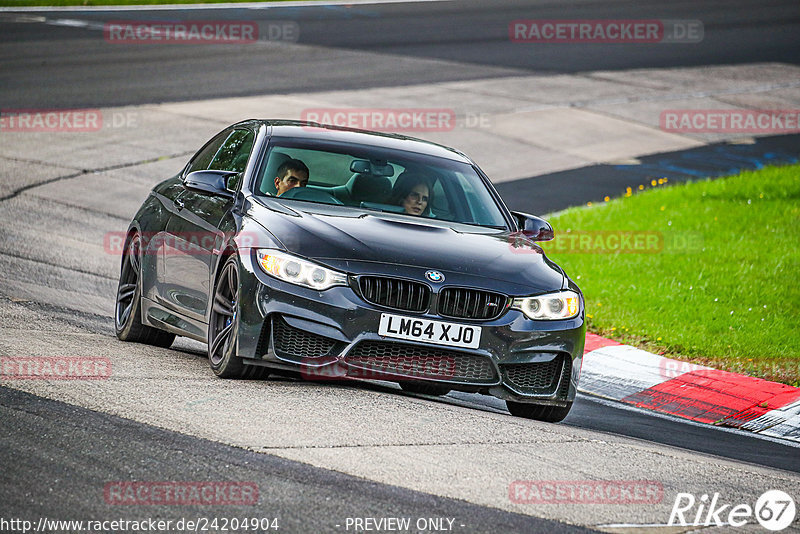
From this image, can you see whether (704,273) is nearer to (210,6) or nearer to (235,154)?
(235,154)

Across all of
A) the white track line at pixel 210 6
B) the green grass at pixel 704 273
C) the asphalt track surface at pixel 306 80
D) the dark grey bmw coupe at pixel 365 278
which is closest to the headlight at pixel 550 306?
the dark grey bmw coupe at pixel 365 278

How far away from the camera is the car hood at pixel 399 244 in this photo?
Result: 267 inches

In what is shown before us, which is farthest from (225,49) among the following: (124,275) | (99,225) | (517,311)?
(517,311)

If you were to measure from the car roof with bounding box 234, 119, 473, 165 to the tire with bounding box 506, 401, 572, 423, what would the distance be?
1974 millimetres

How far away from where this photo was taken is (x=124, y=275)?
29.7 ft

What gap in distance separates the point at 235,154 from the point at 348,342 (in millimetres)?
2343

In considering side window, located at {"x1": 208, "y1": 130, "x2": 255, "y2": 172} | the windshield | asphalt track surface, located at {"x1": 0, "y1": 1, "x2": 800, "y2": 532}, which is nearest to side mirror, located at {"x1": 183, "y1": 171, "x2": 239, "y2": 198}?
the windshield

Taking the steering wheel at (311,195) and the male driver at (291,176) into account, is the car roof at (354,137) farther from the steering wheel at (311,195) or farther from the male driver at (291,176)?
the steering wheel at (311,195)

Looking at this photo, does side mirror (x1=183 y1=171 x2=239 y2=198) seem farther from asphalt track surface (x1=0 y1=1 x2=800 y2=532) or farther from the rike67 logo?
the rike67 logo

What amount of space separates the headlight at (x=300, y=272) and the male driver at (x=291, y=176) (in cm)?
115

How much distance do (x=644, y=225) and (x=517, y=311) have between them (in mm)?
8206

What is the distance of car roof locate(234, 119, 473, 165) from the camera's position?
827 centimetres

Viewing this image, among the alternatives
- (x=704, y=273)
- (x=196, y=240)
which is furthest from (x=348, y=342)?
(x=704, y=273)

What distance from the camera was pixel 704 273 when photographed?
41.1 feet
